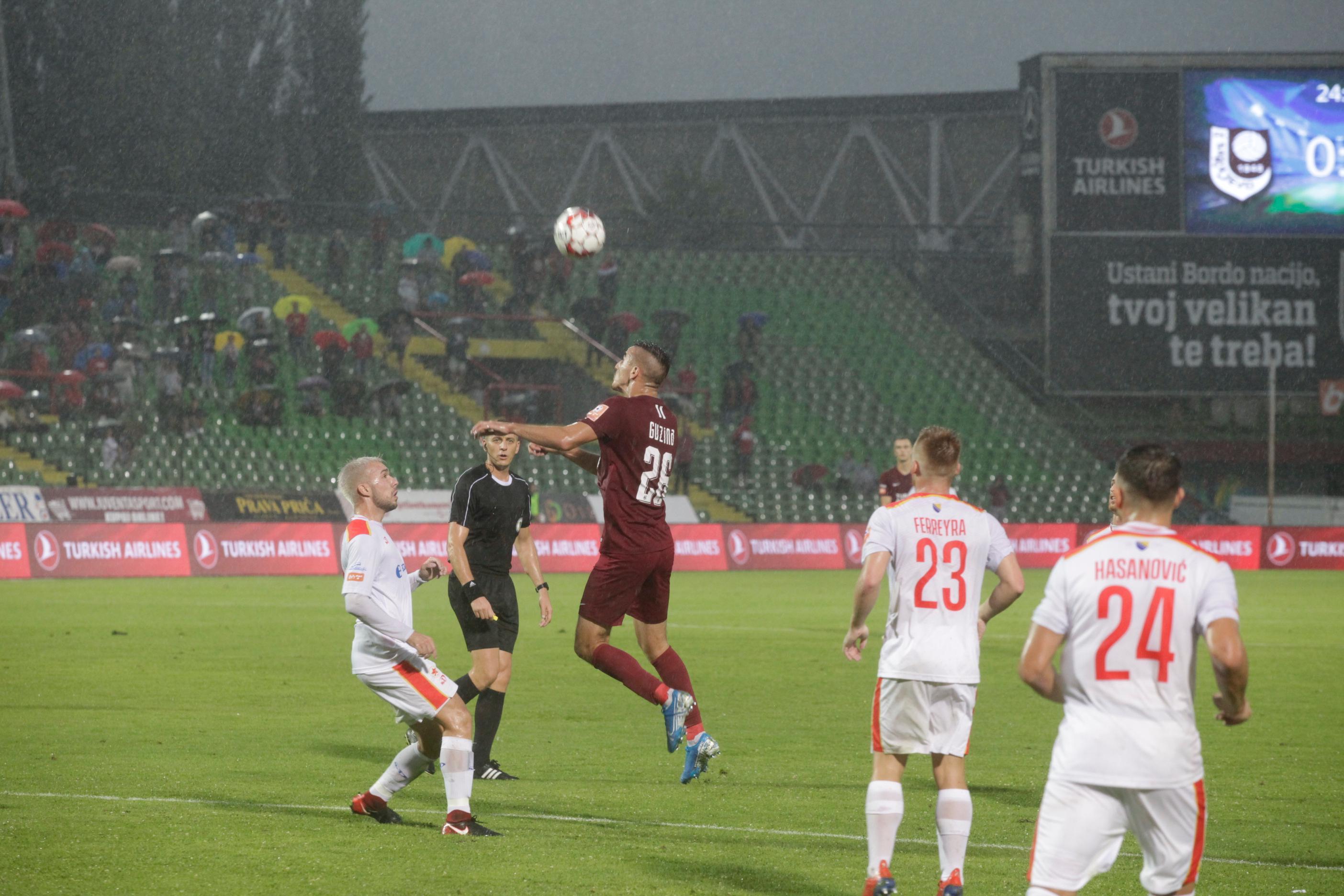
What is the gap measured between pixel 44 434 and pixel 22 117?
29.4 metres

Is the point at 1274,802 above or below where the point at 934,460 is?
below

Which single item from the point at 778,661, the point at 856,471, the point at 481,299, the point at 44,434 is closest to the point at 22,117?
the point at 481,299

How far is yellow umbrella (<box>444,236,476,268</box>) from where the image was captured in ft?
149

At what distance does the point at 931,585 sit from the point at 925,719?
0.54 meters

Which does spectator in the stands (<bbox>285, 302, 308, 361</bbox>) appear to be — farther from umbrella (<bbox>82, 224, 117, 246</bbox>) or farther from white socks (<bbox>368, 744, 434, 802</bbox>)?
white socks (<bbox>368, 744, 434, 802</bbox>)

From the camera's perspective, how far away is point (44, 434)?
34.2 metres

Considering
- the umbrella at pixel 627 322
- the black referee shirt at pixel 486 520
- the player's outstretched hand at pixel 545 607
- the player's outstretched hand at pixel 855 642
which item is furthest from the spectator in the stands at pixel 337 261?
the player's outstretched hand at pixel 855 642

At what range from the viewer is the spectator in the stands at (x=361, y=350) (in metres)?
39.3

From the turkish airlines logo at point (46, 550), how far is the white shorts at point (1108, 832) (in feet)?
82.7

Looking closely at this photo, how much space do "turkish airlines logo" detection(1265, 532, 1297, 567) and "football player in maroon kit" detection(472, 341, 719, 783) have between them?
2807 centimetres

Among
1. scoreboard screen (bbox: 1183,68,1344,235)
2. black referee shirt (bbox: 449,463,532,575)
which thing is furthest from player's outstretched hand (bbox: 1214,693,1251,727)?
scoreboard screen (bbox: 1183,68,1344,235)

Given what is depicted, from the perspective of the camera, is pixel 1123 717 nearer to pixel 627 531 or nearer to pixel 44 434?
pixel 627 531

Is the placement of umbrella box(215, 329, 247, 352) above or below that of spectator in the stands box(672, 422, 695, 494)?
above

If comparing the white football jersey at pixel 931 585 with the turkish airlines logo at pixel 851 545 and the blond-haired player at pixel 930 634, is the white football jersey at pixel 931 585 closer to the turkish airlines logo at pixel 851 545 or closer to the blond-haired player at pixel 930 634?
the blond-haired player at pixel 930 634
